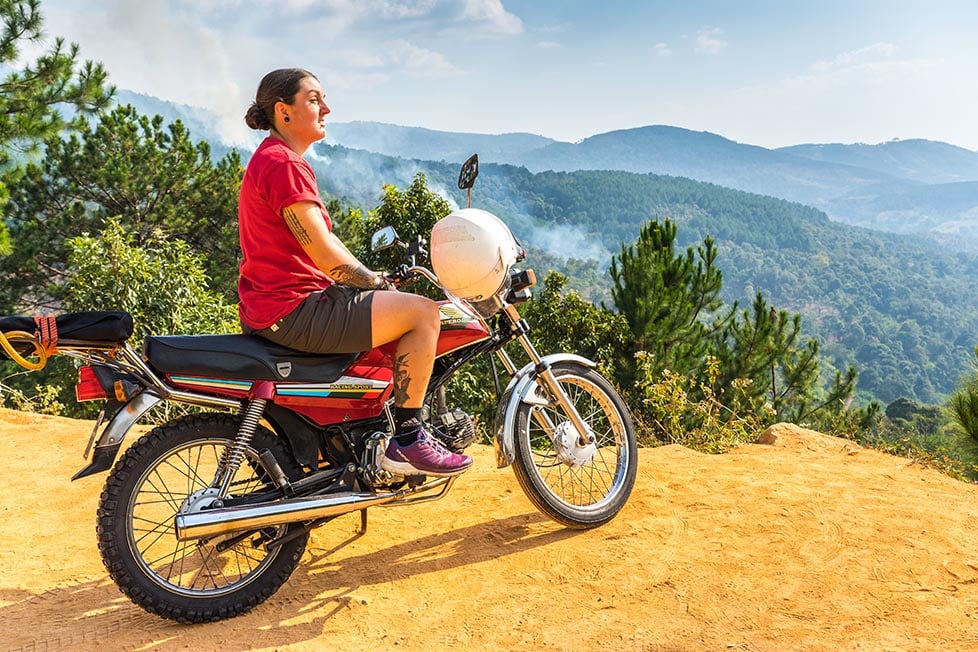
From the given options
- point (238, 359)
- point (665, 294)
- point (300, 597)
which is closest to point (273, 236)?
point (238, 359)

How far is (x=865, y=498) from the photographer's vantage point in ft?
14.3

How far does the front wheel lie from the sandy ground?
14 centimetres

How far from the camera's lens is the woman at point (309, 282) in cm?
305

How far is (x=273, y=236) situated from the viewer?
3119 millimetres

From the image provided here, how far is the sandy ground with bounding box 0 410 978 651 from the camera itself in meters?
2.97

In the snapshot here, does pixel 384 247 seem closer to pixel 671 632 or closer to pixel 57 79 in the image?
pixel 671 632

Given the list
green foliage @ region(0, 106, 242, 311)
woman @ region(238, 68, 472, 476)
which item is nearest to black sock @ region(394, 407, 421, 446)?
woman @ region(238, 68, 472, 476)

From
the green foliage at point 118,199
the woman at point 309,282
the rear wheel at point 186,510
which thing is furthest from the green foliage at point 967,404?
the green foliage at point 118,199

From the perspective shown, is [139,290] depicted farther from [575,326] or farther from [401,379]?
[575,326]

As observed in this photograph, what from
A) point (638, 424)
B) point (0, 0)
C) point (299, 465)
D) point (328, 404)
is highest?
point (0, 0)

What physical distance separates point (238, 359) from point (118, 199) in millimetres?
21470

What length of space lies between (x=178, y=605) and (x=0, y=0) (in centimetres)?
1605

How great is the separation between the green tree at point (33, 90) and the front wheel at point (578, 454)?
44.7 ft

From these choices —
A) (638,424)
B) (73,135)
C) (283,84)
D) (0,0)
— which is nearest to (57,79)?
(0,0)
